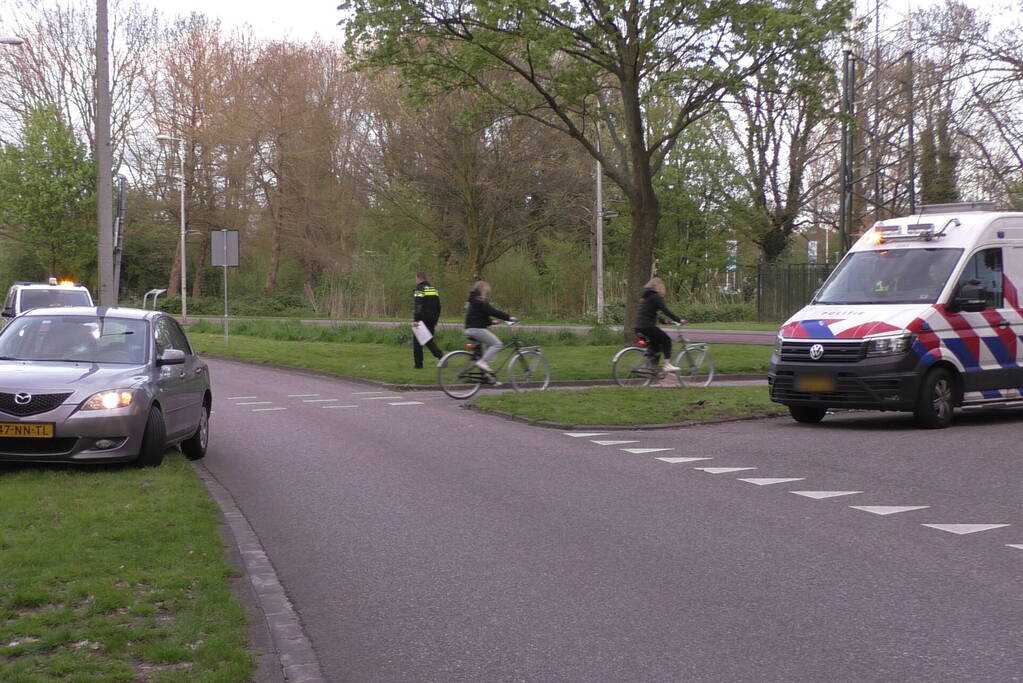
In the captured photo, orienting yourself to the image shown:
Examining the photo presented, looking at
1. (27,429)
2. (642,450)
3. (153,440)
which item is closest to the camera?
(27,429)

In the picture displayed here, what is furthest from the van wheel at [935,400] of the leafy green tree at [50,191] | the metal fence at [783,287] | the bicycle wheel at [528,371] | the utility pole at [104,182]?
the leafy green tree at [50,191]

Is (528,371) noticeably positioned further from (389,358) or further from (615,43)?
(615,43)

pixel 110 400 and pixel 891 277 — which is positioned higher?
pixel 891 277

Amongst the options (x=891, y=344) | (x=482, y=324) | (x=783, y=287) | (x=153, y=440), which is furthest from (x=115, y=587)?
(x=783, y=287)

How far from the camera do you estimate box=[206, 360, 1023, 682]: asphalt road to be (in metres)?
5.21

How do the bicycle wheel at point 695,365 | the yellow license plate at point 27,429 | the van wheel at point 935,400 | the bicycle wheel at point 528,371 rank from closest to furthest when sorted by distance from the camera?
the yellow license plate at point 27,429
the van wheel at point 935,400
the bicycle wheel at point 528,371
the bicycle wheel at point 695,365

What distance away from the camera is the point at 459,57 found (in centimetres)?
2450

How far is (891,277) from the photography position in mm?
14523

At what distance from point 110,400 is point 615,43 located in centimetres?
1663

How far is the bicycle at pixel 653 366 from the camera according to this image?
18141 millimetres

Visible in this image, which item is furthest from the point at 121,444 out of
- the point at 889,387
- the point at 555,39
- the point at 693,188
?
the point at 693,188

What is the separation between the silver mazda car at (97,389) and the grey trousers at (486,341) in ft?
21.3

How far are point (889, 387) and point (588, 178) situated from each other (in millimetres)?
31315

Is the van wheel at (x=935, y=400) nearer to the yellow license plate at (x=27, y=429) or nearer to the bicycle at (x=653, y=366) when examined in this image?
the bicycle at (x=653, y=366)
